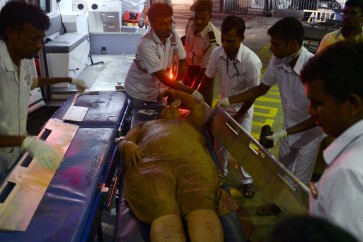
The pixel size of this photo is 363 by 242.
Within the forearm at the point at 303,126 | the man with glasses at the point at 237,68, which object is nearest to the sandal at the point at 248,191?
the man with glasses at the point at 237,68

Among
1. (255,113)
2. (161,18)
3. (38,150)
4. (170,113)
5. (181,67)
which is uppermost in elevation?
(161,18)

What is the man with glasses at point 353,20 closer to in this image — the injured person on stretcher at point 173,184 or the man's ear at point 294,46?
the man's ear at point 294,46

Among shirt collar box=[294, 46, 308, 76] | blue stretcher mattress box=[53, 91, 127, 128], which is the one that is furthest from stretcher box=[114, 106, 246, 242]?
shirt collar box=[294, 46, 308, 76]

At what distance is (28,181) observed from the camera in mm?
2246

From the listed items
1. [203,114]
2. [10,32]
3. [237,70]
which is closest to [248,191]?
[203,114]

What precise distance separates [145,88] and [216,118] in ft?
3.10

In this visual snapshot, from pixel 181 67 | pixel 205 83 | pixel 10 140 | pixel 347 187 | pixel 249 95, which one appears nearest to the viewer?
pixel 347 187

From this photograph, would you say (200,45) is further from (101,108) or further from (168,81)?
(101,108)

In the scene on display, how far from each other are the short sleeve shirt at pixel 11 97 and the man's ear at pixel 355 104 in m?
1.99

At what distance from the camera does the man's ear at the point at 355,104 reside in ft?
3.36

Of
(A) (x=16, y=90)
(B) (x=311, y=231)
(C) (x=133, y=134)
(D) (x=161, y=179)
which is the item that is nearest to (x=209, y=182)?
(D) (x=161, y=179)

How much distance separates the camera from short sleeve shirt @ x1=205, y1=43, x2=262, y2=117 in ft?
9.68

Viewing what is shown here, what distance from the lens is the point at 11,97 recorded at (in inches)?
84.5

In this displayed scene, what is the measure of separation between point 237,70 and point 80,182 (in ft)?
5.64
